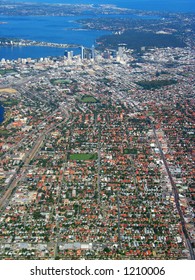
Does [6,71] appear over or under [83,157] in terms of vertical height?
over

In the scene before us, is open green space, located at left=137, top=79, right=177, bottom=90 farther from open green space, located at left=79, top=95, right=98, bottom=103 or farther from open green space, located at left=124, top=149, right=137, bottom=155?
open green space, located at left=124, top=149, right=137, bottom=155

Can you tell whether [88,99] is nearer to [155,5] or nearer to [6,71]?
[6,71]

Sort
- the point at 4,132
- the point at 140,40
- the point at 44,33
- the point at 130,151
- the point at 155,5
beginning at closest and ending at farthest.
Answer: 1. the point at 130,151
2. the point at 4,132
3. the point at 140,40
4. the point at 44,33
5. the point at 155,5

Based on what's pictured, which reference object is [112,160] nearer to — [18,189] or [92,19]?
[18,189]

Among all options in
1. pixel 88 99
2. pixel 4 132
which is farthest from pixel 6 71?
pixel 4 132

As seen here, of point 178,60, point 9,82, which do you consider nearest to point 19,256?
point 9,82

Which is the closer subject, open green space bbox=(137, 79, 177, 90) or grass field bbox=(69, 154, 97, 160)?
grass field bbox=(69, 154, 97, 160)

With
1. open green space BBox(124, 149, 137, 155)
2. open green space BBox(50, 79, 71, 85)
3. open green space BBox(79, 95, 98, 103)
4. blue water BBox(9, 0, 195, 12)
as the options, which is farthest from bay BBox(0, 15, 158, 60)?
open green space BBox(124, 149, 137, 155)

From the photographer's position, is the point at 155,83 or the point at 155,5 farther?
the point at 155,5

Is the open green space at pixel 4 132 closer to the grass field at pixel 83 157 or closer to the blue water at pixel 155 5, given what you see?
the grass field at pixel 83 157

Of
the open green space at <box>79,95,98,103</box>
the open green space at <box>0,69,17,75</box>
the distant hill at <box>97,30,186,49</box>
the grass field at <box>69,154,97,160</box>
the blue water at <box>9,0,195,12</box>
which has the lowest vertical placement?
the grass field at <box>69,154,97,160</box>

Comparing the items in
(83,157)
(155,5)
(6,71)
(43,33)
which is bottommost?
(83,157)

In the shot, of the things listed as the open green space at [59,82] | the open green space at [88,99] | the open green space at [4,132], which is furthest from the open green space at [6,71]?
the open green space at [4,132]
